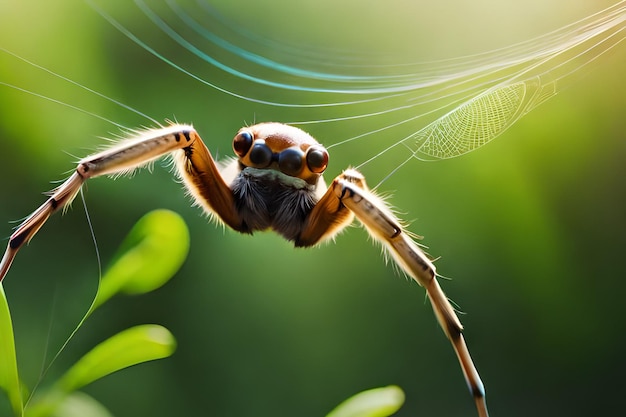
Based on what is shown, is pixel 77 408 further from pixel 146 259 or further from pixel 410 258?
pixel 410 258

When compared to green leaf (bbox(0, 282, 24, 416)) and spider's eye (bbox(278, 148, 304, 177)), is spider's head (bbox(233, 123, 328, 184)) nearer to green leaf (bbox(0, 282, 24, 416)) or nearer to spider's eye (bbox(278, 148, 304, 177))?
spider's eye (bbox(278, 148, 304, 177))

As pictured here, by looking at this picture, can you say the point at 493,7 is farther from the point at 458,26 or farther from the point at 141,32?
the point at 141,32

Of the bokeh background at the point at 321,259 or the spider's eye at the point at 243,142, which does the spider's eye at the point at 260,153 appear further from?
the bokeh background at the point at 321,259

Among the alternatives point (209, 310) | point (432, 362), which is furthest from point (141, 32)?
point (432, 362)

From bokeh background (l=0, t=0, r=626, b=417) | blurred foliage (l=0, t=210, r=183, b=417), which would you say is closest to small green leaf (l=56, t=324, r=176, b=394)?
blurred foliage (l=0, t=210, r=183, b=417)

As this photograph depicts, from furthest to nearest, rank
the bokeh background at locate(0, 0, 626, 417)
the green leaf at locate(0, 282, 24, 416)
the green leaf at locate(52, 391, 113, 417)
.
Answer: the bokeh background at locate(0, 0, 626, 417) → the green leaf at locate(52, 391, 113, 417) → the green leaf at locate(0, 282, 24, 416)

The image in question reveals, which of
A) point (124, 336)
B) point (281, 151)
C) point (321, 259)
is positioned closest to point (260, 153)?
point (281, 151)

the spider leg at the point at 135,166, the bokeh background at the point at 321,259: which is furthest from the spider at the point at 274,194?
the bokeh background at the point at 321,259

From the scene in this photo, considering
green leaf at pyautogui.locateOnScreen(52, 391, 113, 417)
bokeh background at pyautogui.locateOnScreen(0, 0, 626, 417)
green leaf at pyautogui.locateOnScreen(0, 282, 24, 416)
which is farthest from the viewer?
bokeh background at pyautogui.locateOnScreen(0, 0, 626, 417)

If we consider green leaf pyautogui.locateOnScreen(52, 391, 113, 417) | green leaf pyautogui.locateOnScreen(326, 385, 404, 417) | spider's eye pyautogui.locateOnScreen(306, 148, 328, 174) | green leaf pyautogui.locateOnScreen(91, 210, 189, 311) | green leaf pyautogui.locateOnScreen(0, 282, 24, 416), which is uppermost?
spider's eye pyautogui.locateOnScreen(306, 148, 328, 174)
